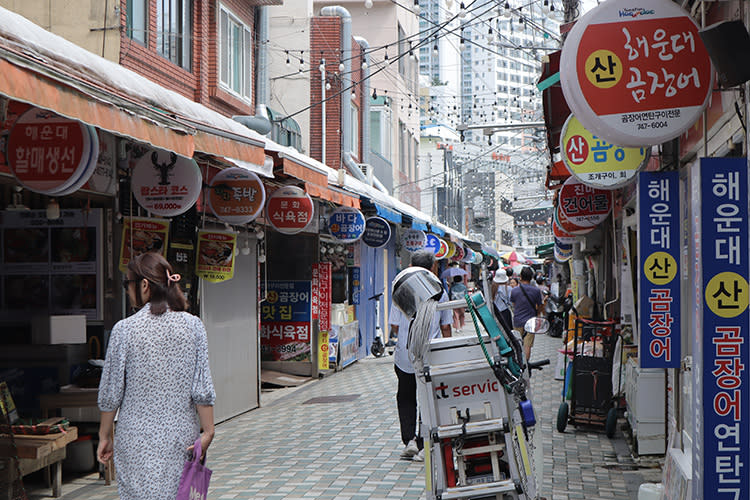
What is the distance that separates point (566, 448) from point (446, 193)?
1655 inches

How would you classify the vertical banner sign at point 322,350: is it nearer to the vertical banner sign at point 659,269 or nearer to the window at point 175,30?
the window at point 175,30

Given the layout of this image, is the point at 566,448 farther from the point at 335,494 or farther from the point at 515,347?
the point at 515,347

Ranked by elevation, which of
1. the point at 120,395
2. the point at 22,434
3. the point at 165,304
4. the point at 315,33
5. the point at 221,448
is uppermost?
the point at 315,33

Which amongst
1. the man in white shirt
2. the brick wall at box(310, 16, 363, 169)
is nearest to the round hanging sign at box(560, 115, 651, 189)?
the man in white shirt

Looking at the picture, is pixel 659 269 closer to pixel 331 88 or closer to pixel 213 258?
pixel 213 258

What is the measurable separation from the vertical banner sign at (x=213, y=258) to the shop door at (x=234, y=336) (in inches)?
21.6

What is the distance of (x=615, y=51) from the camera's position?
18.0 ft

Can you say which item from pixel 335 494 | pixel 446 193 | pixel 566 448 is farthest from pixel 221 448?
pixel 446 193

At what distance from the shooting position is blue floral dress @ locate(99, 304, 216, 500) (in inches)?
182

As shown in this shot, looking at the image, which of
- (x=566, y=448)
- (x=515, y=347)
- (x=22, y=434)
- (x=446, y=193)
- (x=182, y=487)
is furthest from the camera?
(x=446, y=193)

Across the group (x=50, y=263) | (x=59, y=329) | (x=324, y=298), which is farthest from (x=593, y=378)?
(x=324, y=298)

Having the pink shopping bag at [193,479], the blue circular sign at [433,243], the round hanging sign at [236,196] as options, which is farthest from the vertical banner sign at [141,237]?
the blue circular sign at [433,243]

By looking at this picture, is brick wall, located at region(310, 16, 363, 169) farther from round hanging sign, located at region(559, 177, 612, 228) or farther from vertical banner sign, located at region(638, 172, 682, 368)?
vertical banner sign, located at region(638, 172, 682, 368)

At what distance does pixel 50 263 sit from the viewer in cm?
890
